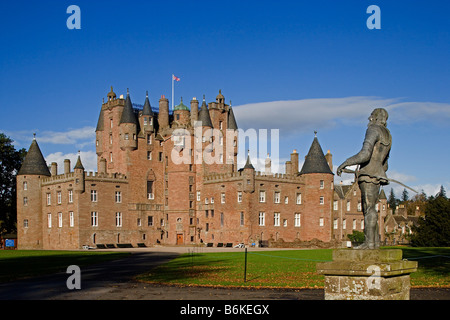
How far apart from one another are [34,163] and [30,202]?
5.35m

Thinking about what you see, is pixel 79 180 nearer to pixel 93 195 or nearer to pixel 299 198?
pixel 93 195

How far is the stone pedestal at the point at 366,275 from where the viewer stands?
8.84 m

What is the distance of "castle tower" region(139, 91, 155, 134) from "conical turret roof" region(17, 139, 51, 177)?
14.5m

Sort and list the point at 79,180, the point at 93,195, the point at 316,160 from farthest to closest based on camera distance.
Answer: the point at 316,160
the point at 93,195
the point at 79,180

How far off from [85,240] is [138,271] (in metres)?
39.2

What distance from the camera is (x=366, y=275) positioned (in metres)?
8.86

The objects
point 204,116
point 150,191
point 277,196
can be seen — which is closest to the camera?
point 277,196

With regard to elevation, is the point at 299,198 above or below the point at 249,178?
below

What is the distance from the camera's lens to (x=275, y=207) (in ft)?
222

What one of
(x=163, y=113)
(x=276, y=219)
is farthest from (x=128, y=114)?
(x=276, y=219)

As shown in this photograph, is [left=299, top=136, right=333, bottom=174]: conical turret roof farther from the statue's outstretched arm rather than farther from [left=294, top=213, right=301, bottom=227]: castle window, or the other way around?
the statue's outstretched arm

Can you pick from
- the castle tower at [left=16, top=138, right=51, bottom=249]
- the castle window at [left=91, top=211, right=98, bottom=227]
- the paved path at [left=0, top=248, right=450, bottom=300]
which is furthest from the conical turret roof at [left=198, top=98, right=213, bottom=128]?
the paved path at [left=0, top=248, right=450, bottom=300]
